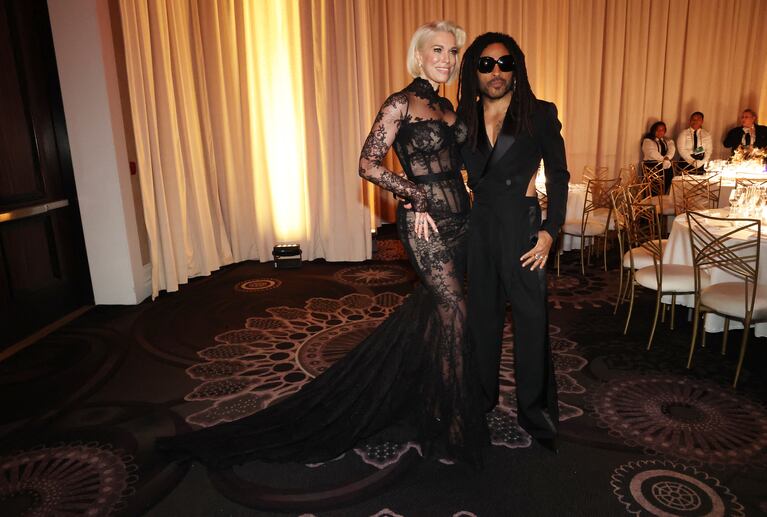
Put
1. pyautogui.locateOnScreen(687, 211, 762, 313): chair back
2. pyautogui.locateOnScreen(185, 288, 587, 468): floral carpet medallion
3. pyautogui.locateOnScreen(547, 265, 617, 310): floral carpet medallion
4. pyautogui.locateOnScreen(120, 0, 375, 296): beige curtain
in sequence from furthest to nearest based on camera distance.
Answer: pyautogui.locateOnScreen(120, 0, 375, 296): beige curtain → pyautogui.locateOnScreen(547, 265, 617, 310): floral carpet medallion → pyautogui.locateOnScreen(687, 211, 762, 313): chair back → pyautogui.locateOnScreen(185, 288, 587, 468): floral carpet medallion

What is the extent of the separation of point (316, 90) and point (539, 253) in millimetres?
4268

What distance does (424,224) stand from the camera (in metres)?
2.29

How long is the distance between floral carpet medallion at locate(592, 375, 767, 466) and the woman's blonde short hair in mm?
1885

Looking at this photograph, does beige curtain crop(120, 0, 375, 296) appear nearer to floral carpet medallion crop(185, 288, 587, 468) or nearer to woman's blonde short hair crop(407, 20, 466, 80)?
floral carpet medallion crop(185, 288, 587, 468)

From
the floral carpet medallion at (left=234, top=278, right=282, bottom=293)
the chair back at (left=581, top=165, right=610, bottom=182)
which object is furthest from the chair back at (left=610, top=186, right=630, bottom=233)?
the chair back at (left=581, top=165, right=610, bottom=182)

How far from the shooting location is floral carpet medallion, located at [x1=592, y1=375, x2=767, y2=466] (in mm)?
2498

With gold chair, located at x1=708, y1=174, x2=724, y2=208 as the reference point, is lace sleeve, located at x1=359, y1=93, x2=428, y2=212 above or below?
above

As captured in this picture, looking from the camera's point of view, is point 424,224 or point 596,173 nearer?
point 424,224

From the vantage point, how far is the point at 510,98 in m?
2.29

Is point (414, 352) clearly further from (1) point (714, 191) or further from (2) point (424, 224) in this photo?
(1) point (714, 191)

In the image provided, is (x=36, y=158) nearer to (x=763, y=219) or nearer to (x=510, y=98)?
(x=510, y=98)

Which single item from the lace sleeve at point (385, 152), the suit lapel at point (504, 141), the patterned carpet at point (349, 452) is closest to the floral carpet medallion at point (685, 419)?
the patterned carpet at point (349, 452)

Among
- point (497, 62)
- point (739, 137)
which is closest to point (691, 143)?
point (739, 137)

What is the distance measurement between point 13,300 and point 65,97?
1646 millimetres
